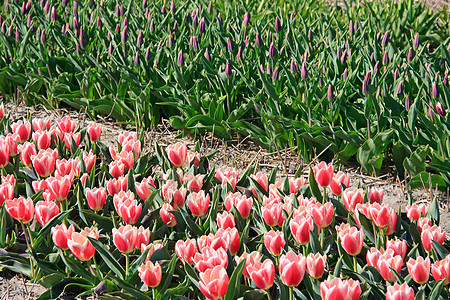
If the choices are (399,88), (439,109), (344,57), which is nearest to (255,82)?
(344,57)

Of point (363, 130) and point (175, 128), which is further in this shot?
point (175, 128)

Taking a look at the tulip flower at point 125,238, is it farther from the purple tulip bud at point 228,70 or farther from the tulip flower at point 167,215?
the purple tulip bud at point 228,70

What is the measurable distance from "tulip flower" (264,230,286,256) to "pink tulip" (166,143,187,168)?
78cm

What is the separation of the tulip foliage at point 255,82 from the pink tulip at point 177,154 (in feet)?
1.98

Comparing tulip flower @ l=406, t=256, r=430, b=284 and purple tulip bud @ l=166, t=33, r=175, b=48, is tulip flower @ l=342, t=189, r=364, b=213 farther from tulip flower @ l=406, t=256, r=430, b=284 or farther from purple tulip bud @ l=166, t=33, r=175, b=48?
purple tulip bud @ l=166, t=33, r=175, b=48

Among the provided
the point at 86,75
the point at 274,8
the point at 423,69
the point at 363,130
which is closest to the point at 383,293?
the point at 363,130

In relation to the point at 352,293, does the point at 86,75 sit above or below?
below

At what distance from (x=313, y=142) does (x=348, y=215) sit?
46.4 inches

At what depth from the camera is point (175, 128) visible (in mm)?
3561

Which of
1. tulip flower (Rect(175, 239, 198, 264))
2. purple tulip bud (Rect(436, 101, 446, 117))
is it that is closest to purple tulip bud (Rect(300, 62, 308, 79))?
purple tulip bud (Rect(436, 101, 446, 117))

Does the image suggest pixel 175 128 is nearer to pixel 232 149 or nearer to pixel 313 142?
pixel 232 149

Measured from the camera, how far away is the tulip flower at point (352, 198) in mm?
2096

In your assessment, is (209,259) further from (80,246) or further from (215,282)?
(80,246)

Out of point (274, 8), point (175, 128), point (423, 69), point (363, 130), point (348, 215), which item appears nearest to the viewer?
point (348, 215)
